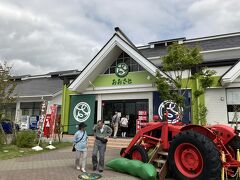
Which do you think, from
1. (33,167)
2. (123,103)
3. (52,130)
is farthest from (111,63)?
(33,167)

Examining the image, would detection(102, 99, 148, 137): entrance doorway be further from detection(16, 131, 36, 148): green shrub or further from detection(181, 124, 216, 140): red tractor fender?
detection(181, 124, 216, 140): red tractor fender

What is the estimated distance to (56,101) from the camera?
75.0 ft

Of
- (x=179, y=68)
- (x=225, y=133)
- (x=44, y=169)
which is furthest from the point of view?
(x=179, y=68)

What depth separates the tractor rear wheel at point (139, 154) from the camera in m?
8.10

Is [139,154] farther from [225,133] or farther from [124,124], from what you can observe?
[124,124]

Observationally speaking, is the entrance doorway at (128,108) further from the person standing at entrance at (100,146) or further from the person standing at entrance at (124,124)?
the person standing at entrance at (100,146)

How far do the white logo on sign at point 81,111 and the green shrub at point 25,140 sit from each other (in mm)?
5041

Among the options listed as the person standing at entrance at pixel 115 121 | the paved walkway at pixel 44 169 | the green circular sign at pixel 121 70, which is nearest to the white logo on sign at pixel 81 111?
the person standing at entrance at pixel 115 121

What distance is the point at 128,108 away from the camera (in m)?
17.3

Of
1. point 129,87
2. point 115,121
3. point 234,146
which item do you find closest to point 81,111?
point 115,121

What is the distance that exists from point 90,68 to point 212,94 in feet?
25.0

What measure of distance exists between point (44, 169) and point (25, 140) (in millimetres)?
5170

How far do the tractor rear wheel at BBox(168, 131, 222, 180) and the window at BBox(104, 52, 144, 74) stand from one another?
34.0 ft

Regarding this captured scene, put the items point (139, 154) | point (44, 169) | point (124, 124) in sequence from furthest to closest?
point (124, 124) < point (44, 169) < point (139, 154)
